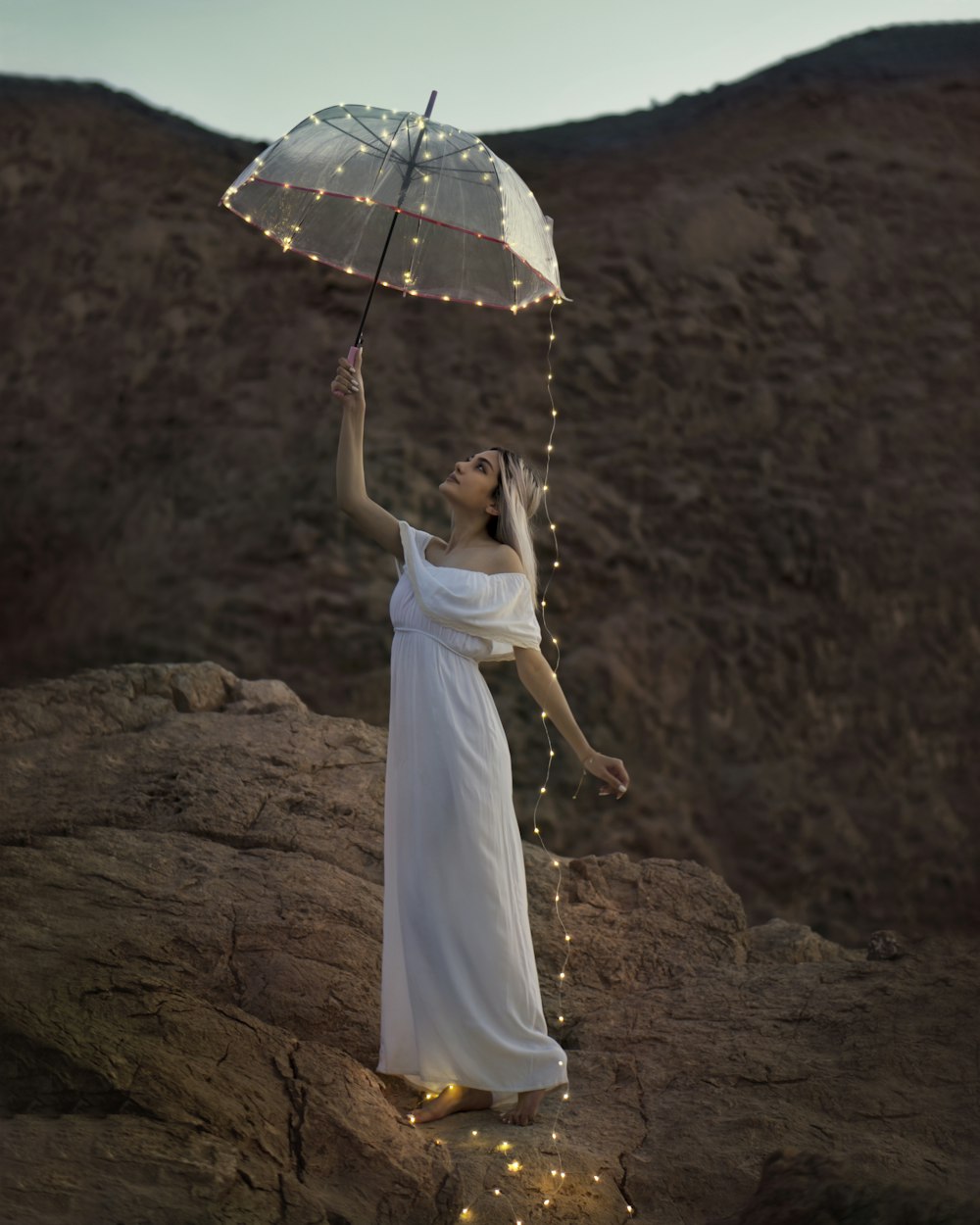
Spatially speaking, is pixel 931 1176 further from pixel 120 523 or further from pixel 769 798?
pixel 120 523

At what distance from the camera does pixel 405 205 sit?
154 inches

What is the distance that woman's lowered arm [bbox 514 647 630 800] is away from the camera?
13.1ft

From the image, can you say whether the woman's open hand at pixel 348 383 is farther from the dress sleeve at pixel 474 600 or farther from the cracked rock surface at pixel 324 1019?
the cracked rock surface at pixel 324 1019

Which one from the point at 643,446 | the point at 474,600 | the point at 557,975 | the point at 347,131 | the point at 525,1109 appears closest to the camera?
the point at 525,1109

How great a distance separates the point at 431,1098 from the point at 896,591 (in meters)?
7.67

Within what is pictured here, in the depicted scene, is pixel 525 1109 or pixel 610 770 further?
pixel 610 770

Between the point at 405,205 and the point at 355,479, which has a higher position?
the point at 405,205

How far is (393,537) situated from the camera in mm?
4156

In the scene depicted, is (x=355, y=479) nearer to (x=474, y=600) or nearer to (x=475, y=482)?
(x=475, y=482)

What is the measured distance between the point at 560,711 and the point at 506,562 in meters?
0.52

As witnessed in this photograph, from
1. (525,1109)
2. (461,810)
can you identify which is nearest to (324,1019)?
(525,1109)

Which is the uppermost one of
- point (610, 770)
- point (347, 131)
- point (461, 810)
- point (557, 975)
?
point (347, 131)

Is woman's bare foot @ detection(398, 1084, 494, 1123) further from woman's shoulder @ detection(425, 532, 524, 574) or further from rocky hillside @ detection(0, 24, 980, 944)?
rocky hillside @ detection(0, 24, 980, 944)

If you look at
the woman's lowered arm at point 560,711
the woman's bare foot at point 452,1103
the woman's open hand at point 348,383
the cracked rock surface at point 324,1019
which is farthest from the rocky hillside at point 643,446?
the woman's open hand at point 348,383
